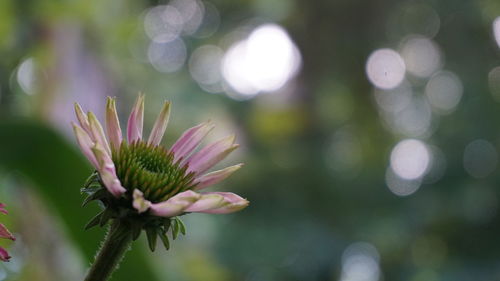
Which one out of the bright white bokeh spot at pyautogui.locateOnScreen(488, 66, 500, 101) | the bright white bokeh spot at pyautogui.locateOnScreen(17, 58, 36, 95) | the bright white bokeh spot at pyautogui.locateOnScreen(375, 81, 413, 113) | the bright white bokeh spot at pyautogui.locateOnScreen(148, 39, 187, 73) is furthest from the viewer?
the bright white bokeh spot at pyautogui.locateOnScreen(148, 39, 187, 73)

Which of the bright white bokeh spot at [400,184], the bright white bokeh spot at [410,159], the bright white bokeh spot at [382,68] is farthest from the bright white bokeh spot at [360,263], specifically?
the bright white bokeh spot at [382,68]

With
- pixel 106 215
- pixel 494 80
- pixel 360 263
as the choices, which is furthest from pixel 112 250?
pixel 494 80

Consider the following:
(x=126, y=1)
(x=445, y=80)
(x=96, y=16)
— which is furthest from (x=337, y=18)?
(x=96, y=16)

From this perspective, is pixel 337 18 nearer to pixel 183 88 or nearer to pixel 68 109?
pixel 183 88

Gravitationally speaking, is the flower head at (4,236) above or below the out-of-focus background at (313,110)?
above

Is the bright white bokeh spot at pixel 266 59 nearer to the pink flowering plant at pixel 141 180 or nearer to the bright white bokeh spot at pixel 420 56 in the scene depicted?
the bright white bokeh spot at pixel 420 56

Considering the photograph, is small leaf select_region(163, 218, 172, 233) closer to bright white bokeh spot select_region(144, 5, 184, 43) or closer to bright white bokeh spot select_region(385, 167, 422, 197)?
bright white bokeh spot select_region(385, 167, 422, 197)

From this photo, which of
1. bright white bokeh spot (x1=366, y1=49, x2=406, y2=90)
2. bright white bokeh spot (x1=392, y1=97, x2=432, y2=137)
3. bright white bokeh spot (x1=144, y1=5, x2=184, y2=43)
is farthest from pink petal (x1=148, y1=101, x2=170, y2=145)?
bright white bokeh spot (x1=392, y1=97, x2=432, y2=137)
